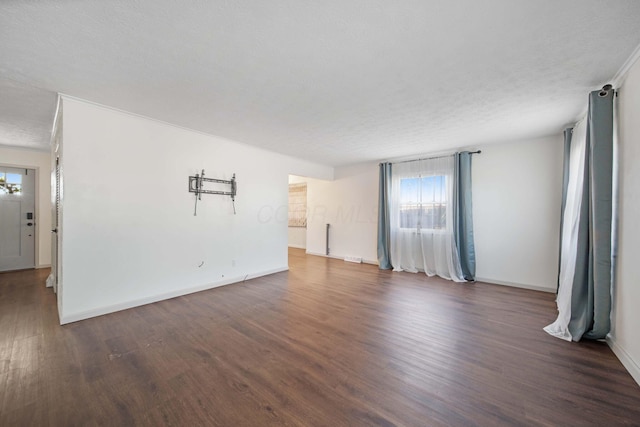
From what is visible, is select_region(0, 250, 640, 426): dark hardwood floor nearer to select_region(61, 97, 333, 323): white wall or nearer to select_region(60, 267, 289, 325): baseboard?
select_region(60, 267, 289, 325): baseboard

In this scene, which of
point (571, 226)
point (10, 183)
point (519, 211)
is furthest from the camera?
point (10, 183)

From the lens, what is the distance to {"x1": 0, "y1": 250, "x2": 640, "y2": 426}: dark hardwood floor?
149cm

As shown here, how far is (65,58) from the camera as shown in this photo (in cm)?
193

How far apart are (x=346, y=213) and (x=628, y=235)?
4865mm

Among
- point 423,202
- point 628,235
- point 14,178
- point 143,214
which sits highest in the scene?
point 14,178

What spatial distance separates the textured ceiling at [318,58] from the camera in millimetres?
1476

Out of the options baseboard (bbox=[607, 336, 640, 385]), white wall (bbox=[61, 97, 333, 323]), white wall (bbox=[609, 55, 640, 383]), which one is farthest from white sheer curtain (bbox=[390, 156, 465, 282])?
white wall (bbox=[61, 97, 333, 323])

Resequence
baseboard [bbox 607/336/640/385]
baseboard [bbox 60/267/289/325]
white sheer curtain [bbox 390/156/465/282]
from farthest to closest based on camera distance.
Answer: white sheer curtain [bbox 390/156/465/282]
baseboard [bbox 60/267/289/325]
baseboard [bbox 607/336/640/385]

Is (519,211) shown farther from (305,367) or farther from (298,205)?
(298,205)

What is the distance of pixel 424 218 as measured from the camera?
197 inches

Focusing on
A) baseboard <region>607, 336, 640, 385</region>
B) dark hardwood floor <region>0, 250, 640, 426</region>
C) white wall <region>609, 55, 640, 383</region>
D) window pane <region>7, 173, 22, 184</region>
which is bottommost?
dark hardwood floor <region>0, 250, 640, 426</region>

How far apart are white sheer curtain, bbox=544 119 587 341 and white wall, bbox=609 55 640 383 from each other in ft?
1.12

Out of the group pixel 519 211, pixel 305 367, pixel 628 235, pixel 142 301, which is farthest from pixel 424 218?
pixel 142 301

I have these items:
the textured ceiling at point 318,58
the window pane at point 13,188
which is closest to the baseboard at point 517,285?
the textured ceiling at point 318,58
